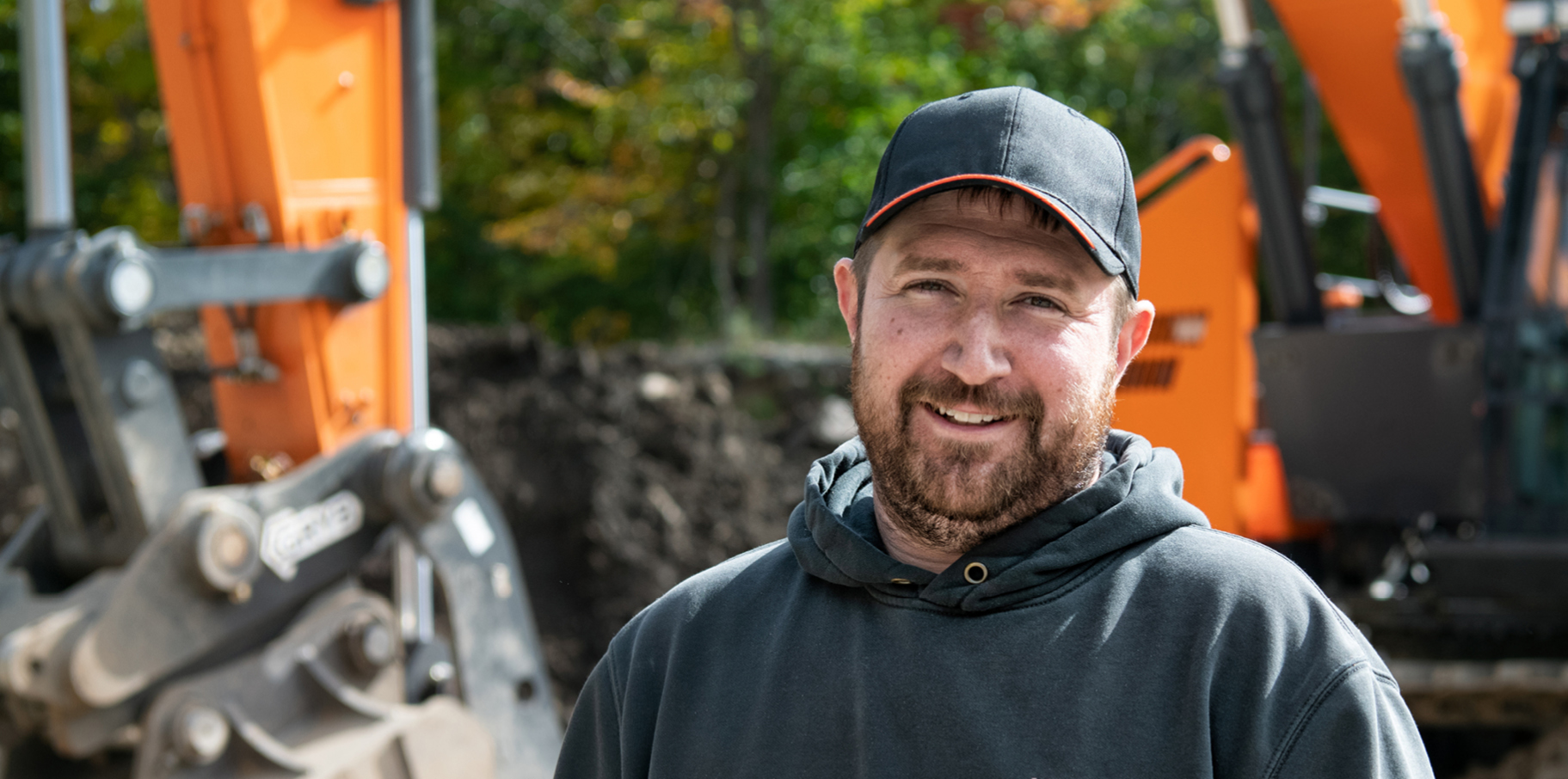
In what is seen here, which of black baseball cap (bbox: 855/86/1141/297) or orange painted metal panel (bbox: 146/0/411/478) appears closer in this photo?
black baseball cap (bbox: 855/86/1141/297)

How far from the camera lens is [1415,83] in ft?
16.2

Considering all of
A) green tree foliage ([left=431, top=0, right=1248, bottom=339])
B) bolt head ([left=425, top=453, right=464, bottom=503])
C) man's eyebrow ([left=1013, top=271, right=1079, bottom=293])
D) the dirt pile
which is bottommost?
the dirt pile

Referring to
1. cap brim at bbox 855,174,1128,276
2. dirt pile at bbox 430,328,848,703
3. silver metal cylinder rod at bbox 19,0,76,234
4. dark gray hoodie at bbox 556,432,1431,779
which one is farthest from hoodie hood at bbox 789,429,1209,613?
dirt pile at bbox 430,328,848,703

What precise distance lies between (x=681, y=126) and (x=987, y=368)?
10.8 metres

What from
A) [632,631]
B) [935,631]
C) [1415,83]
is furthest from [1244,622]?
[1415,83]

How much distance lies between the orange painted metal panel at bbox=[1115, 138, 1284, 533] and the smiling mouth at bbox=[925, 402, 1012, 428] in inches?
145

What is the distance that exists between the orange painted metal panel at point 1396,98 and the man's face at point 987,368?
403cm

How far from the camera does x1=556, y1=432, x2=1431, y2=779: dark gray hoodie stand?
135cm

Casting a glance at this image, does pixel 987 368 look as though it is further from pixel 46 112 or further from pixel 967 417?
pixel 46 112

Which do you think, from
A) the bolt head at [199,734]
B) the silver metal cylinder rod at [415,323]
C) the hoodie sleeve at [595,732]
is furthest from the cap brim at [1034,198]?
the silver metal cylinder rod at [415,323]

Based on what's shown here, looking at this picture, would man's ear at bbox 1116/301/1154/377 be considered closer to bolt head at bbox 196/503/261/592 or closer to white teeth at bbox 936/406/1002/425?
white teeth at bbox 936/406/1002/425

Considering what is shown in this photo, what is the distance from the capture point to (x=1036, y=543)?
1.53 meters

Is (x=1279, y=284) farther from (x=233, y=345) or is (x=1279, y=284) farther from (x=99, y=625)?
(x=99, y=625)

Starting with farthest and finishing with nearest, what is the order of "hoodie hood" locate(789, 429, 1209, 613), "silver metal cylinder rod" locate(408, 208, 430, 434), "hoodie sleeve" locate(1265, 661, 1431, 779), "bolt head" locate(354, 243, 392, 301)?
"silver metal cylinder rod" locate(408, 208, 430, 434) < "bolt head" locate(354, 243, 392, 301) < "hoodie hood" locate(789, 429, 1209, 613) < "hoodie sleeve" locate(1265, 661, 1431, 779)
